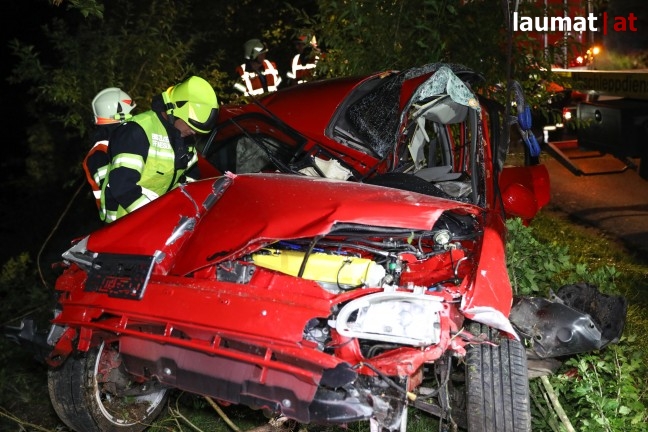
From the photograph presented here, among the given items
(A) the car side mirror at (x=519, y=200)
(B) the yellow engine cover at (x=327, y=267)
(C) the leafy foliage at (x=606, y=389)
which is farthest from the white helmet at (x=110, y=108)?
(C) the leafy foliage at (x=606, y=389)

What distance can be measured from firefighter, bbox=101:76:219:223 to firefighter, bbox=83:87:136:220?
220 millimetres

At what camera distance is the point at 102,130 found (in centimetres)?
496

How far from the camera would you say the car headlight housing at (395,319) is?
296cm

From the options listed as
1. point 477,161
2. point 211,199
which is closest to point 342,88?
point 477,161

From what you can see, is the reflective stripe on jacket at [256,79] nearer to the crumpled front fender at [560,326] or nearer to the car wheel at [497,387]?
the crumpled front fender at [560,326]

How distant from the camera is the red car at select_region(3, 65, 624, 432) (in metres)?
2.97

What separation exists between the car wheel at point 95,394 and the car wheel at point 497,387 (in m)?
1.76

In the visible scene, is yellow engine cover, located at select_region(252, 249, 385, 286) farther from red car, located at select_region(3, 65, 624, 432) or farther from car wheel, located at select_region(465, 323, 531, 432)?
car wheel, located at select_region(465, 323, 531, 432)

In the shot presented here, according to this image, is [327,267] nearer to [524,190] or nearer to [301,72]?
[524,190]

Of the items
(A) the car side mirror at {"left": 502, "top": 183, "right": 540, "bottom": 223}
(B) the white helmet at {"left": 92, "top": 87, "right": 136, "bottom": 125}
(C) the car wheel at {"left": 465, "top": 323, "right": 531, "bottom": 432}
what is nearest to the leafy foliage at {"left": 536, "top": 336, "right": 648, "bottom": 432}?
(C) the car wheel at {"left": 465, "top": 323, "right": 531, "bottom": 432}

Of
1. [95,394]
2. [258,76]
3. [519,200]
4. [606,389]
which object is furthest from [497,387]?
[258,76]

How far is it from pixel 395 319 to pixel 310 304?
0.35 m

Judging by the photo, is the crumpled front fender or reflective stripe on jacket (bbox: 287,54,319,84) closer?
the crumpled front fender

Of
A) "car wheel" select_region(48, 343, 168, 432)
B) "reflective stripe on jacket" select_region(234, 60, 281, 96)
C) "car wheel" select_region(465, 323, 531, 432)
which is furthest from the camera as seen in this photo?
"reflective stripe on jacket" select_region(234, 60, 281, 96)
